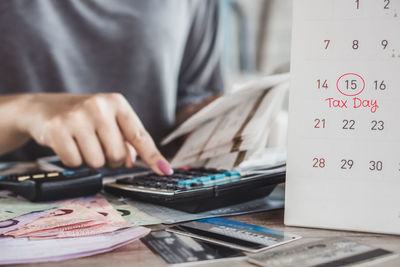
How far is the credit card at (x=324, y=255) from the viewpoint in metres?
0.31

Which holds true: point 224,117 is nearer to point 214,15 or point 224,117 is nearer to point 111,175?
point 111,175

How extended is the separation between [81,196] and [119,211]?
94mm

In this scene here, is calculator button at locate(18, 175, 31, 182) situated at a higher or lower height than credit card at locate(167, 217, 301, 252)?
higher

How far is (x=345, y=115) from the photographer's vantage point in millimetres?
381

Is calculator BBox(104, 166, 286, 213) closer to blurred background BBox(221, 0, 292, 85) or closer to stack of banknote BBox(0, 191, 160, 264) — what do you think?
stack of banknote BBox(0, 191, 160, 264)

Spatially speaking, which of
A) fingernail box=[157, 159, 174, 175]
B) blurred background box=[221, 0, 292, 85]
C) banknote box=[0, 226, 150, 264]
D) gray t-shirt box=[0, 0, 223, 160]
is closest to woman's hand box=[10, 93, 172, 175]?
fingernail box=[157, 159, 174, 175]

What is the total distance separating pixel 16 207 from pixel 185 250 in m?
0.23

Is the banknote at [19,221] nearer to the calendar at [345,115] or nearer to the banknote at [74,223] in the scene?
the banknote at [74,223]

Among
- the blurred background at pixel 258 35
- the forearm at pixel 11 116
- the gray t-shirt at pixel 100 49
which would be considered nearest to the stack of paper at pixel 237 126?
the forearm at pixel 11 116

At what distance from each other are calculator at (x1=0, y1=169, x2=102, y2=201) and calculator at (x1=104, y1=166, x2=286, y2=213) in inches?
1.1

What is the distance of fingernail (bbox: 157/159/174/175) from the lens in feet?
1.83

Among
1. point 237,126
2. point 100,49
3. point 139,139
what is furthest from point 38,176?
point 100,49

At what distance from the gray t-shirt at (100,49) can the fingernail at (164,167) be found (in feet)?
2.06

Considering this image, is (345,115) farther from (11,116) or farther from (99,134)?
(11,116)
